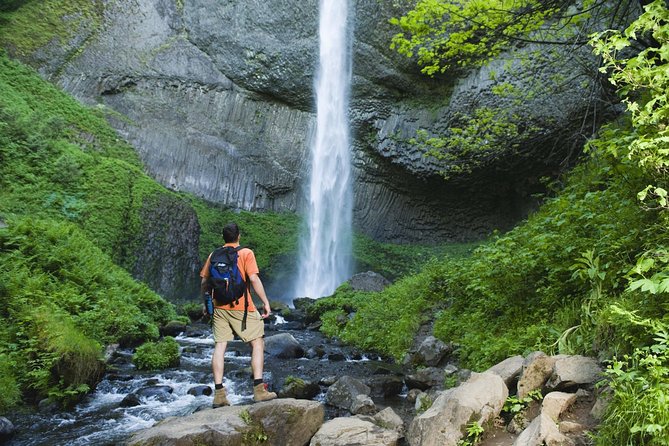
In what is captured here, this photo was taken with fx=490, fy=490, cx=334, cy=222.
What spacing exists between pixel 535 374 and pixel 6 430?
518cm

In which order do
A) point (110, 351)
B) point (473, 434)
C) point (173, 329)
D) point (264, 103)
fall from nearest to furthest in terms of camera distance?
point (473, 434)
point (110, 351)
point (173, 329)
point (264, 103)

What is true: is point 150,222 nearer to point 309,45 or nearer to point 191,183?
point 191,183

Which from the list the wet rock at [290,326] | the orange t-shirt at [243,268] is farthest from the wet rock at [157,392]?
the wet rock at [290,326]

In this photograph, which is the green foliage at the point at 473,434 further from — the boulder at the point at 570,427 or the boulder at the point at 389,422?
the boulder at the point at 389,422

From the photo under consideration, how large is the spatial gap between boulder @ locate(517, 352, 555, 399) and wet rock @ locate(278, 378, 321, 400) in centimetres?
341

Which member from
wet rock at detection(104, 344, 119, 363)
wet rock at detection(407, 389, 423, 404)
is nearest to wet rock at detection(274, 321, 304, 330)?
wet rock at detection(104, 344, 119, 363)

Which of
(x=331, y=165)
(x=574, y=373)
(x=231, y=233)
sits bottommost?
(x=574, y=373)

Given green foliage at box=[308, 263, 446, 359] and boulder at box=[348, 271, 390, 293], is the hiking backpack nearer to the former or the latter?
green foliage at box=[308, 263, 446, 359]

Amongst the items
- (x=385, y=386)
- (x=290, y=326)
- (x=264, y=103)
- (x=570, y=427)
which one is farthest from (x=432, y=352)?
(x=264, y=103)

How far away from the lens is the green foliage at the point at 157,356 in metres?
8.01

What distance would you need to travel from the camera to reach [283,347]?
9.46 m

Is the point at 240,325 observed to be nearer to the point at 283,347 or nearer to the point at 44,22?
the point at 283,347

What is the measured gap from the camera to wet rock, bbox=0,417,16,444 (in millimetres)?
4984

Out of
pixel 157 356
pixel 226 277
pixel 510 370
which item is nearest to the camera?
pixel 510 370
